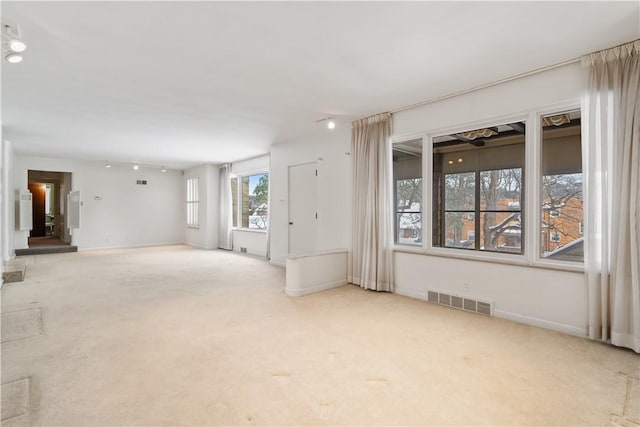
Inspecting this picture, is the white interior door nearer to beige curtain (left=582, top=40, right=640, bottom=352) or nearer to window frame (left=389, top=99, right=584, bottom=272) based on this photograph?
window frame (left=389, top=99, right=584, bottom=272)

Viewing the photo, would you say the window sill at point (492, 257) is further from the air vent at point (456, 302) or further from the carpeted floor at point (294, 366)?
the carpeted floor at point (294, 366)

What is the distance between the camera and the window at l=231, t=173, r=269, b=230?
8133 millimetres

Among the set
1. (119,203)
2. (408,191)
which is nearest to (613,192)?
(408,191)

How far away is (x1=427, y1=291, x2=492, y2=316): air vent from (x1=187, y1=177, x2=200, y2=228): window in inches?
323

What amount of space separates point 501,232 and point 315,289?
8.48 ft

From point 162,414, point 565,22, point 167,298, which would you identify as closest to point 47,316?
point 167,298

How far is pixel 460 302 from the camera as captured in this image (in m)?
3.79

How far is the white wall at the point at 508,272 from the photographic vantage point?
9.96 feet

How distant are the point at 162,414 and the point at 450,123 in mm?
4125

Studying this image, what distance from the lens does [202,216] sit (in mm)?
9727

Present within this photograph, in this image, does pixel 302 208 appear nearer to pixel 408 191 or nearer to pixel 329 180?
pixel 329 180

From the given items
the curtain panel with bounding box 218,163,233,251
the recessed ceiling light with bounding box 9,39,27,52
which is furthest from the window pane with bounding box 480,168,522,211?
the curtain panel with bounding box 218,163,233,251

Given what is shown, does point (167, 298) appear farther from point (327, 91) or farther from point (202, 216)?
point (202, 216)

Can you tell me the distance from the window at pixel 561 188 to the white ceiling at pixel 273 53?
706 millimetres
